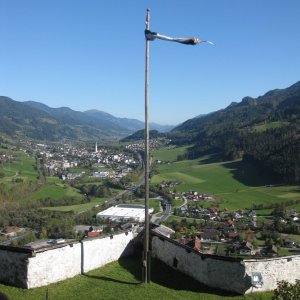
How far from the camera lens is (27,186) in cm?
9812

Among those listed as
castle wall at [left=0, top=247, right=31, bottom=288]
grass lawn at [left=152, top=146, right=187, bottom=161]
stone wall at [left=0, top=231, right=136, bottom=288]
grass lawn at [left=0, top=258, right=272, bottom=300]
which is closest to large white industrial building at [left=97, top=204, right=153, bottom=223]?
stone wall at [left=0, top=231, right=136, bottom=288]

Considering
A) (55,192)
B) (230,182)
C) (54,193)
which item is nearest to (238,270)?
(54,193)

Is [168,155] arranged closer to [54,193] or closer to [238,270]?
[54,193]

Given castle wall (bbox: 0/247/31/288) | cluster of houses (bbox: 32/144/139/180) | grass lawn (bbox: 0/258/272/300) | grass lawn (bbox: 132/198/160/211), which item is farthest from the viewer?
cluster of houses (bbox: 32/144/139/180)

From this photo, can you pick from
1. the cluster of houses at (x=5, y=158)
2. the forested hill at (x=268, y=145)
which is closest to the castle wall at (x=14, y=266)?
the forested hill at (x=268, y=145)

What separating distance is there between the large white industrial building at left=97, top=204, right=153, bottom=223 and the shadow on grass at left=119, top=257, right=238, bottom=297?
181ft

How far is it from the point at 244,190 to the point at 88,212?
38376 mm

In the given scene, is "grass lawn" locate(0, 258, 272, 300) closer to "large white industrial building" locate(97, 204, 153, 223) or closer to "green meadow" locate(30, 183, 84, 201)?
"large white industrial building" locate(97, 204, 153, 223)

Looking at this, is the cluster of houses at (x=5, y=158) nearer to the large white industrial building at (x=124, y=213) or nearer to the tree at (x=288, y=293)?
the large white industrial building at (x=124, y=213)

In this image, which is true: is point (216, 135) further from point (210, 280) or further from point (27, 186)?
point (210, 280)

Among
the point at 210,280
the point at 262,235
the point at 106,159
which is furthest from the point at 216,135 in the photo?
the point at 210,280

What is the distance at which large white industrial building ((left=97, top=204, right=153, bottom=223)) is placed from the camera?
230ft

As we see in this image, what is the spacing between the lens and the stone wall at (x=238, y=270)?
10414 mm

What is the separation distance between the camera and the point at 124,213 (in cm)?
7519
